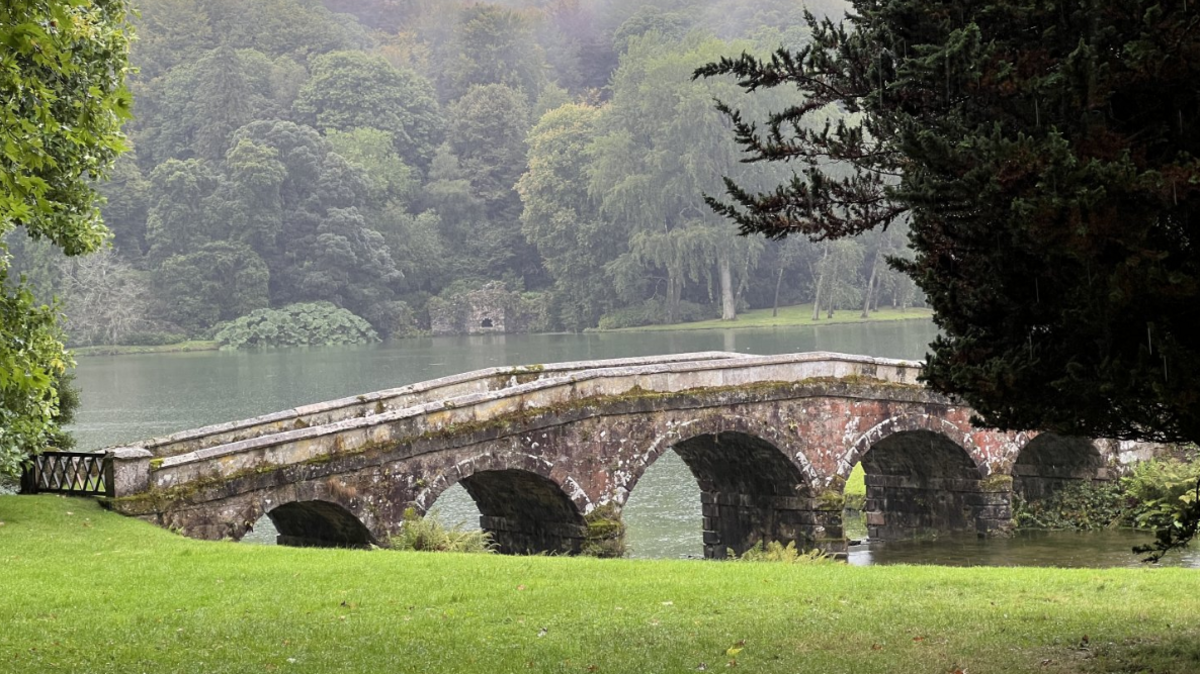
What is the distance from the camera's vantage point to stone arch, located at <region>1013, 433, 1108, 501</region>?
27859 millimetres

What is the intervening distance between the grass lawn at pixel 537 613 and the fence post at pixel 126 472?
1083 mm

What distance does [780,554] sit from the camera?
23250 millimetres

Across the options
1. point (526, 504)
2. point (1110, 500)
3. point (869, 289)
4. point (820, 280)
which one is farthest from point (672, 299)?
point (526, 504)

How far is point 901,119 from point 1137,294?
6.51ft

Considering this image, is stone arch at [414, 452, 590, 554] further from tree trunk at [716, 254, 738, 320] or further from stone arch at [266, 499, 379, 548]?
tree trunk at [716, 254, 738, 320]

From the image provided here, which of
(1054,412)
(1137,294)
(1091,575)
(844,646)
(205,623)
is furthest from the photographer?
(1091,575)

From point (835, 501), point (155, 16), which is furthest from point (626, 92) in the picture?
point (835, 501)

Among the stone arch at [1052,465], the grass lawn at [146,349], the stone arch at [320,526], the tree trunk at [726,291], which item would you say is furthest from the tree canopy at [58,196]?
the tree trunk at [726,291]

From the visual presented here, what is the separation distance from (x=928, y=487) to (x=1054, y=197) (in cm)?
2085

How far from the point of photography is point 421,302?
88938 millimetres

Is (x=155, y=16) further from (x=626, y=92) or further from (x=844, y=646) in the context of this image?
(x=844, y=646)

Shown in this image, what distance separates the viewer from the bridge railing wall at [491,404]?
18562 mm

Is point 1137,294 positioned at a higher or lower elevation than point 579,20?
lower

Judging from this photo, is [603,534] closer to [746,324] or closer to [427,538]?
[427,538]
